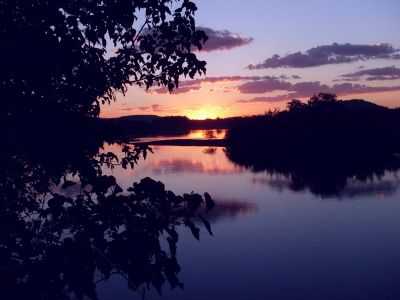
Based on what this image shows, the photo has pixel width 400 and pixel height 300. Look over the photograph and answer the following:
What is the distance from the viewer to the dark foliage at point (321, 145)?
44.2m

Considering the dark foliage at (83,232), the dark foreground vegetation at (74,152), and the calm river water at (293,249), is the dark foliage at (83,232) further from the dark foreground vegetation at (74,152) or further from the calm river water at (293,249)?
the calm river water at (293,249)

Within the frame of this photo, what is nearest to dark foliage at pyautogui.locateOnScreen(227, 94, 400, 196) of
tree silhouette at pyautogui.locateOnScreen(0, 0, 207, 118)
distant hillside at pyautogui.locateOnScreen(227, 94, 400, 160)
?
distant hillside at pyautogui.locateOnScreen(227, 94, 400, 160)

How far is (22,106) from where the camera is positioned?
15.6 feet

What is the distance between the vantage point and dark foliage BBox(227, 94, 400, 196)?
145 ft

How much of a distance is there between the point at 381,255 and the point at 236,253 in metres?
5.18

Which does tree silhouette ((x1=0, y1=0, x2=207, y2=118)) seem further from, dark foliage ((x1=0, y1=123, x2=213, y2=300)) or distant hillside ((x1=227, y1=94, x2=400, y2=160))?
distant hillside ((x1=227, y1=94, x2=400, y2=160))

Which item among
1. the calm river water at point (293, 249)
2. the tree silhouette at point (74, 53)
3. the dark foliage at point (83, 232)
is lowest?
the calm river water at point (293, 249)

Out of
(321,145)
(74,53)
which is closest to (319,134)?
(321,145)

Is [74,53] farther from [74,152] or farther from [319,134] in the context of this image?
[319,134]

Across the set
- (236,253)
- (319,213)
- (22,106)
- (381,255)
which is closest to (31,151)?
(22,106)

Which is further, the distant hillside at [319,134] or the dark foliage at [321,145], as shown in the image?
the distant hillside at [319,134]

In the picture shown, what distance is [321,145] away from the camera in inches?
2913

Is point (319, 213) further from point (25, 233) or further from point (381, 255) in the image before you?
point (25, 233)

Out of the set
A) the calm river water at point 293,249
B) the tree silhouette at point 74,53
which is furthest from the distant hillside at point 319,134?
the tree silhouette at point 74,53
